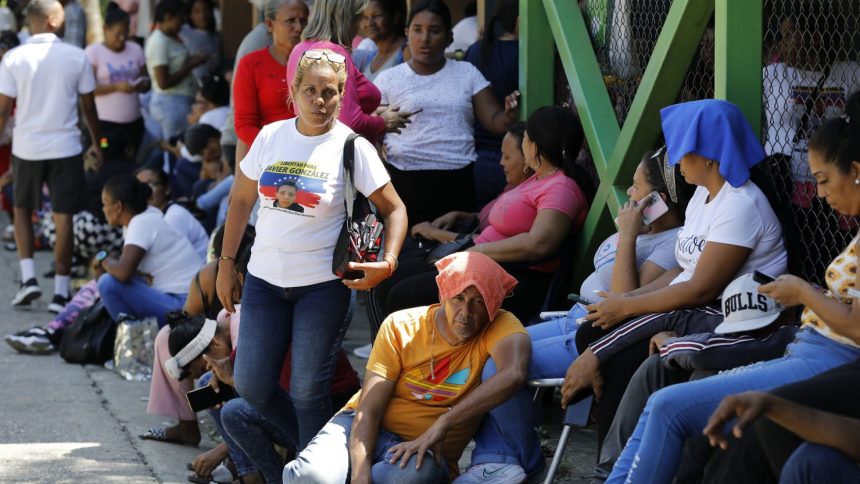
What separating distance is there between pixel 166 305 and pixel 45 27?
278cm

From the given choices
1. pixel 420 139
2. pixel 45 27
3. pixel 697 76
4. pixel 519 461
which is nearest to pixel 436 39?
pixel 420 139

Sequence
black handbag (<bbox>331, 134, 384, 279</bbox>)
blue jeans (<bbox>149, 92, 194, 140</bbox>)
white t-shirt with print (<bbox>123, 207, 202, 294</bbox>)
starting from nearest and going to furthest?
black handbag (<bbox>331, 134, 384, 279</bbox>) < white t-shirt with print (<bbox>123, 207, 202, 294</bbox>) < blue jeans (<bbox>149, 92, 194, 140</bbox>)

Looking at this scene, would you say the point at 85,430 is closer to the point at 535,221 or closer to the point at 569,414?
the point at 535,221

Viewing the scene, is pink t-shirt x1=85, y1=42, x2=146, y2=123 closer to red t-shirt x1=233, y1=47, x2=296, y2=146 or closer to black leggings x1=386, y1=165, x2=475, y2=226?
black leggings x1=386, y1=165, x2=475, y2=226

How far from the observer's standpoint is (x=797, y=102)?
4.91 m

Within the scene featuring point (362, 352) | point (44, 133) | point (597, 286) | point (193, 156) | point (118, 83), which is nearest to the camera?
point (597, 286)

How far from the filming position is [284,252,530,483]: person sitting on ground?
14.3ft

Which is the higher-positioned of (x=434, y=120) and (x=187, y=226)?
(x=434, y=120)

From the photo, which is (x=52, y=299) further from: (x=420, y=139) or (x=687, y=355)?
(x=687, y=355)

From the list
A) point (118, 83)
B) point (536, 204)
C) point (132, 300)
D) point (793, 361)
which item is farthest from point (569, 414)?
point (118, 83)

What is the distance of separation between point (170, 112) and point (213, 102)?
124 centimetres

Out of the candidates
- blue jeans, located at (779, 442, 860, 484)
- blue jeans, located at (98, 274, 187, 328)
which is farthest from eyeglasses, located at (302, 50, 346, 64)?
blue jeans, located at (98, 274, 187, 328)

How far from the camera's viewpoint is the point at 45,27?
9.13m

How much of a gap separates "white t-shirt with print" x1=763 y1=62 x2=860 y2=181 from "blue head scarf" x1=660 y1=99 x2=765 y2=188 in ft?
1.23
